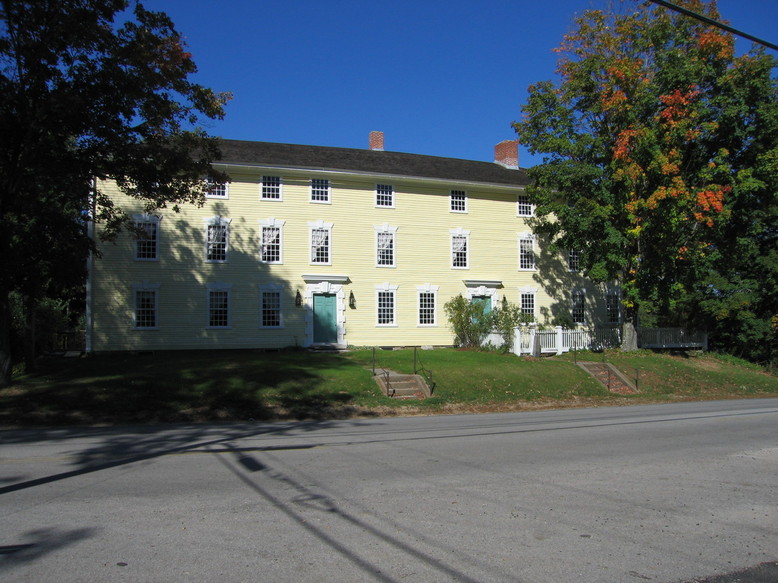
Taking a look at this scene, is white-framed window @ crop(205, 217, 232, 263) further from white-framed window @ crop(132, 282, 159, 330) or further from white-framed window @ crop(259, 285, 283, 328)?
white-framed window @ crop(132, 282, 159, 330)

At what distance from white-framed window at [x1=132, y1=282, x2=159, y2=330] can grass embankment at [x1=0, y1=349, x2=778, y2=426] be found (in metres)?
1.60

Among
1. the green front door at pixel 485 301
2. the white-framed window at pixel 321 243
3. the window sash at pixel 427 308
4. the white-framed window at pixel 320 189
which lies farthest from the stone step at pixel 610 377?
the white-framed window at pixel 320 189

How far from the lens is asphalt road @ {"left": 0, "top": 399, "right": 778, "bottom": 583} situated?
15.8 ft

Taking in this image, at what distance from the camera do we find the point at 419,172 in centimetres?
3095

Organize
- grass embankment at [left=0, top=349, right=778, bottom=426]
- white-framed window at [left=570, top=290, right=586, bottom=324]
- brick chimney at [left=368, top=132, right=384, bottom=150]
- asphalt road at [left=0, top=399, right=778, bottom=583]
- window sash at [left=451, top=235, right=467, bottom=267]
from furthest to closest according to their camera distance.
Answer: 1. brick chimney at [left=368, top=132, right=384, bottom=150]
2. white-framed window at [left=570, top=290, right=586, bottom=324]
3. window sash at [left=451, top=235, right=467, bottom=267]
4. grass embankment at [left=0, top=349, right=778, bottom=426]
5. asphalt road at [left=0, top=399, right=778, bottom=583]

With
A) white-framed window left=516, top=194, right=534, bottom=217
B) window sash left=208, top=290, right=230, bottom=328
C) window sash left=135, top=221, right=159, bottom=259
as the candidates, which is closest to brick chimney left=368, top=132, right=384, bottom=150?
white-framed window left=516, top=194, right=534, bottom=217

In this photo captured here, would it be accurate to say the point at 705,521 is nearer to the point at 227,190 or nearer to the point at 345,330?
the point at 345,330

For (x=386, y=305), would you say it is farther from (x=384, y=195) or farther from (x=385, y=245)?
(x=384, y=195)

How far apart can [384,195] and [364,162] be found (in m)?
2.11

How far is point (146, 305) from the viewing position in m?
27.0

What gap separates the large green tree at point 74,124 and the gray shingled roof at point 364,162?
924 cm

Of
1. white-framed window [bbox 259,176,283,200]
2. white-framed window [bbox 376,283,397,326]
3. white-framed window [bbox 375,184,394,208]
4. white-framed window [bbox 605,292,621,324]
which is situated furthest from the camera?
white-framed window [bbox 605,292,621,324]

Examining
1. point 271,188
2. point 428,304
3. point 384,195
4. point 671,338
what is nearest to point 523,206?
point 428,304

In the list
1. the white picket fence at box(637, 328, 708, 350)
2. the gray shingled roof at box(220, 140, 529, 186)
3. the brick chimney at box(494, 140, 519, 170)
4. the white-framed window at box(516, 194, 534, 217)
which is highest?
the brick chimney at box(494, 140, 519, 170)
